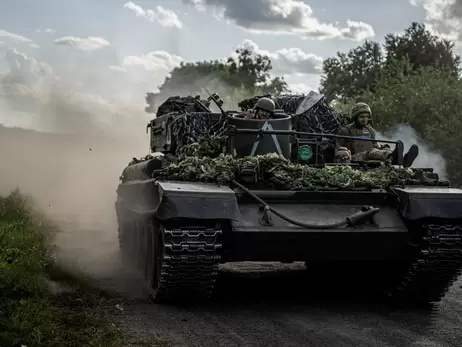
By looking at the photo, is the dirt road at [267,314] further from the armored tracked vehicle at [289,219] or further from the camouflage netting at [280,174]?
the camouflage netting at [280,174]

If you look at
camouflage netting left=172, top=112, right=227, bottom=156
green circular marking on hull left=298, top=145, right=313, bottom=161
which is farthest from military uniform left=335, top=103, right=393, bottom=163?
camouflage netting left=172, top=112, right=227, bottom=156

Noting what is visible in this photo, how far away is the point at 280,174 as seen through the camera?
29.0 ft

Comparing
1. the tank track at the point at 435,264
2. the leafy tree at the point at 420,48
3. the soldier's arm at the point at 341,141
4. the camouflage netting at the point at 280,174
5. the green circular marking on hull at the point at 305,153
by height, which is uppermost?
the leafy tree at the point at 420,48

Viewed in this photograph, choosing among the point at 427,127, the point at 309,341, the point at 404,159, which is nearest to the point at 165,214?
the point at 309,341

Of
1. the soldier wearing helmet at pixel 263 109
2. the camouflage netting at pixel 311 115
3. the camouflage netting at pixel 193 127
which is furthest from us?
the camouflage netting at pixel 311 115

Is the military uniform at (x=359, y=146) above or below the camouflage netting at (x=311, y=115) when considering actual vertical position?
below

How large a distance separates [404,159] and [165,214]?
3692 mm

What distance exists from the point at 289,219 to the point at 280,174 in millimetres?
636

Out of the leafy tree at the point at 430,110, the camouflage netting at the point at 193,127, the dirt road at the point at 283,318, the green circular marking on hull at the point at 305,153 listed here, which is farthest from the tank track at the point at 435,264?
the leafy tree at the point at 430,110

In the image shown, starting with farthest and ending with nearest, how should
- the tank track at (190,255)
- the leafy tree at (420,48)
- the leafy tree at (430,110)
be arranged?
Answer: the leafy tree at (420,48)
the leafy tree at (430,110)
the tank track at (190,255)

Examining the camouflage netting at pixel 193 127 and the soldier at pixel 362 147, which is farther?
the camouflage netting at pixel 193 127

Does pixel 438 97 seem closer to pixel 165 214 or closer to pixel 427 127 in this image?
pixel 427 127

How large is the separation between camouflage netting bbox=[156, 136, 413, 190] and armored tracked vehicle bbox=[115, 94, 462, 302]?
1 centimetres

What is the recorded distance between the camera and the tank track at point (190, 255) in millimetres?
8039
